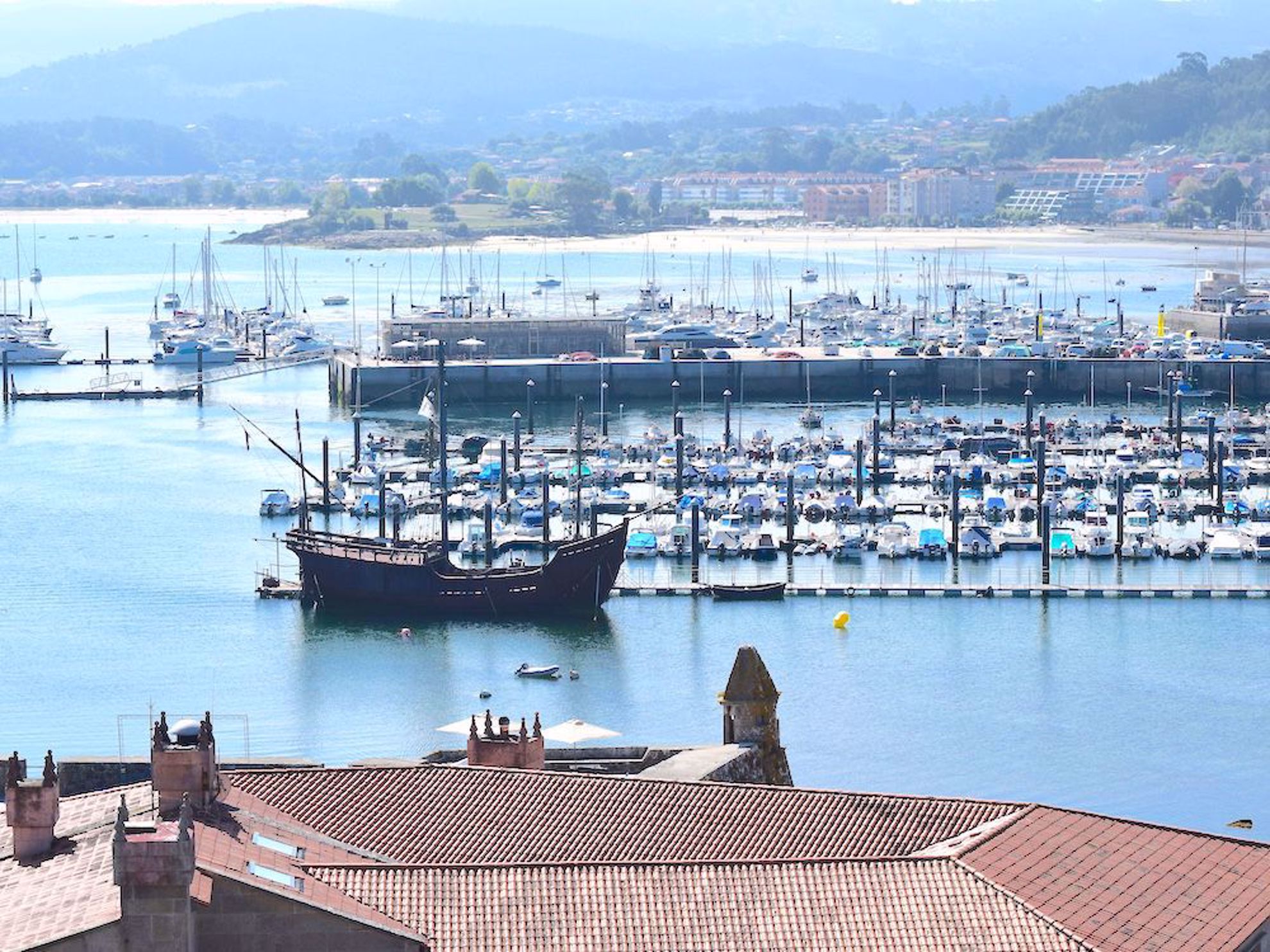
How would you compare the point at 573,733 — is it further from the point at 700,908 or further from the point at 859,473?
the point at 859,473

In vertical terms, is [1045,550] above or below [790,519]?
below

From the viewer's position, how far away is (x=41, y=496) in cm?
7606

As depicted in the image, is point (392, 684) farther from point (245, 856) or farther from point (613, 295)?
point (613, 295)

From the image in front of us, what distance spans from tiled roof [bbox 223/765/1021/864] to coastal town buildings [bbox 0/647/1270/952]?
23 mm

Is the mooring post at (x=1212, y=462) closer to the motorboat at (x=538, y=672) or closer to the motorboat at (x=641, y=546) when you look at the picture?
the motorboat at (x=641, y=546)

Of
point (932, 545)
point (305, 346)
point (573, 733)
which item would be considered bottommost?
point (932, 545)

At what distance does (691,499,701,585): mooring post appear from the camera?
59900 millimetres

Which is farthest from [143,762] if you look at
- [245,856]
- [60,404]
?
[60,404]

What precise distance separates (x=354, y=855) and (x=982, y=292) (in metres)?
137

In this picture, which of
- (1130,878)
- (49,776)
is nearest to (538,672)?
(1130,878)

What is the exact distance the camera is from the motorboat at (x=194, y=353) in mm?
A: 113812

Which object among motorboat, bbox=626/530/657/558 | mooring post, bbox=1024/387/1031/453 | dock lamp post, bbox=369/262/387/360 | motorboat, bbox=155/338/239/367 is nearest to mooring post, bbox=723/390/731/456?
mooring post, bbox=1024/387/1031/453

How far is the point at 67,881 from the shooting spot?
18.1 m

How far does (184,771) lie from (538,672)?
105 ft
